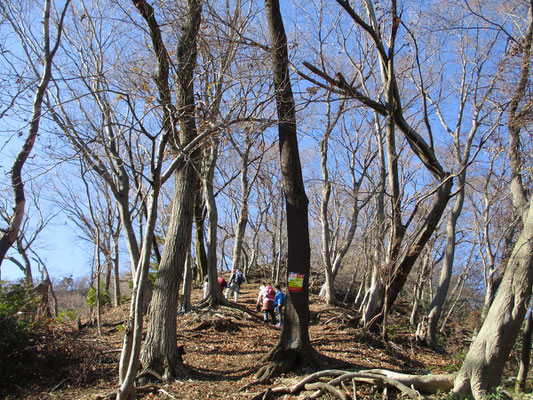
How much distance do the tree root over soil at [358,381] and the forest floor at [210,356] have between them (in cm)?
14

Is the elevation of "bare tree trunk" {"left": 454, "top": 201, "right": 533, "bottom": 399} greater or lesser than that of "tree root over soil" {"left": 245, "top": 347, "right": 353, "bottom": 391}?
greater

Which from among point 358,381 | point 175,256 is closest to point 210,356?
point 175,256

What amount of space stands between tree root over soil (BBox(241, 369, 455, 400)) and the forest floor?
14 cm

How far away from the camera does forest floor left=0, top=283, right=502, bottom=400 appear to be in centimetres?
638

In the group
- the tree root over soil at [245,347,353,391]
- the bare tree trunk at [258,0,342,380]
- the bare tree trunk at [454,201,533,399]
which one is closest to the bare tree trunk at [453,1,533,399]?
the bare tree trunk at [454,201,533,399]

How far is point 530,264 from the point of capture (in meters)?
4.96

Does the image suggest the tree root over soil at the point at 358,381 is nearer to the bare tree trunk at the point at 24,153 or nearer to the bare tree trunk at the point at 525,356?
Answer: the bare tree trunk at the point at 525,356

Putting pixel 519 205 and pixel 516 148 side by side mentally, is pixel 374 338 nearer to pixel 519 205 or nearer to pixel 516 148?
pixel 519 205

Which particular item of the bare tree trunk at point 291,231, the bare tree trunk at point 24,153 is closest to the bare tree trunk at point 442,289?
the bare tree trunk at point 291,231

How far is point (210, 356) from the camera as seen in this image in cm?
826

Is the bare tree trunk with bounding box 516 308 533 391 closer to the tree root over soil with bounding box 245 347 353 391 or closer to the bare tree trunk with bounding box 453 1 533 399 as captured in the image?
the bare tree trunk with bounding box 453 1 533 399

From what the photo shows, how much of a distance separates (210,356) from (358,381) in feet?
12.1

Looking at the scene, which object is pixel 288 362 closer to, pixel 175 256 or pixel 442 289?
pixel 175 256

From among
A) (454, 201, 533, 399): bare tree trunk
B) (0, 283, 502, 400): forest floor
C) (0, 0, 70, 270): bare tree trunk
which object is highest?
(0, 0, 70, 270): bare tree trunk
